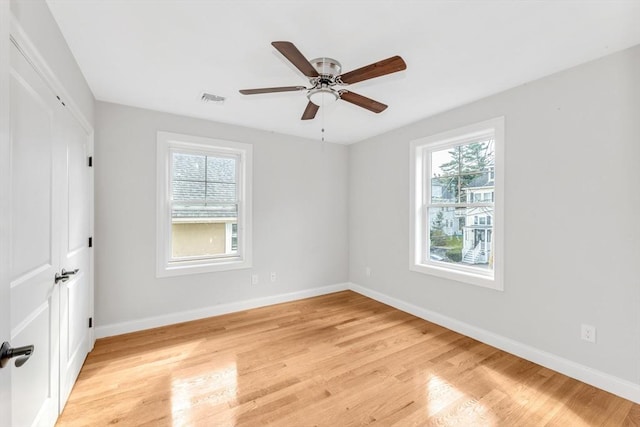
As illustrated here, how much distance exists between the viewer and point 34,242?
1502 mm

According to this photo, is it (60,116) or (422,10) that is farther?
(60,116)

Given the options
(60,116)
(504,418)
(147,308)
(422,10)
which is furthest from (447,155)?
(147,308)

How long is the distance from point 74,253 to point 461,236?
370 centimetres

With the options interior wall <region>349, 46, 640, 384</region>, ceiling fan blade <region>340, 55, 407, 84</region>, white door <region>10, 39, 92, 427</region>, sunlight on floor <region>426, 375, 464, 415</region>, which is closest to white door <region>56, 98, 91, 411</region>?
white door <region>10, 39, 92, 427</region>

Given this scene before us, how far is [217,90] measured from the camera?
107 inches

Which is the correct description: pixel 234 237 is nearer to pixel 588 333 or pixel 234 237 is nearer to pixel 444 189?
pixel 444 189

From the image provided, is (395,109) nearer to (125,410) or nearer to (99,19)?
(99,19)

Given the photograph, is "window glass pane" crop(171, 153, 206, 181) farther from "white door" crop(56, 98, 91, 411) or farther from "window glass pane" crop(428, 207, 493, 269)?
"window glass pane" crop(428, 207, 493, 269)

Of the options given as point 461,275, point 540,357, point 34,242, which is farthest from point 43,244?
point 540,357

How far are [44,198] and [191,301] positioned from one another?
2.16 metres

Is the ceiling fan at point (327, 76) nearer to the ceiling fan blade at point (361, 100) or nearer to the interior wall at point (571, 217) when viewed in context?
the ceiling fan blade at point (361, 100)

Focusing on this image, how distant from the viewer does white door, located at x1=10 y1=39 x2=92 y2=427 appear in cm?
131

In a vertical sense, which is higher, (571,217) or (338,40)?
(338,40)

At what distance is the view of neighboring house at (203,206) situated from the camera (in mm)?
3445
